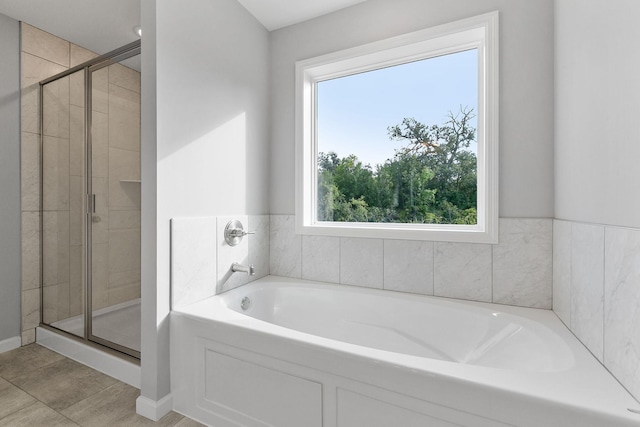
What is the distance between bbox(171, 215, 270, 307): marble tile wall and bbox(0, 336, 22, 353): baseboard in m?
1.68

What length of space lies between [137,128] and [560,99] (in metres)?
2.45

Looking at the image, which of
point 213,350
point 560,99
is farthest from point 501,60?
point 213,350

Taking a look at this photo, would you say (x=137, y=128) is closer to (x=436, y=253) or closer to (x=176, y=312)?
(x=176, y=312)

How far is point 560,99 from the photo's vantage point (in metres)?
1.54

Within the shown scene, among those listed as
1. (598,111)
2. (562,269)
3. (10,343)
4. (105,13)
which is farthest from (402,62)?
(10,343)

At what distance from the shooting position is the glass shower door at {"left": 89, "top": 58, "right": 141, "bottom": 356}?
2.04m

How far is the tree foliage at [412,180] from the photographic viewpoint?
6.49 ft

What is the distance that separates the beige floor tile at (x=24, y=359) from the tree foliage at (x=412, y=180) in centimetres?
214

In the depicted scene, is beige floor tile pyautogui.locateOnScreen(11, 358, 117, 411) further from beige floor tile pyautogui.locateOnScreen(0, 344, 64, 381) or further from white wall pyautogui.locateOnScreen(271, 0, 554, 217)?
white wall pyautogui.locateOnScreen(271, 0, 554, 217)

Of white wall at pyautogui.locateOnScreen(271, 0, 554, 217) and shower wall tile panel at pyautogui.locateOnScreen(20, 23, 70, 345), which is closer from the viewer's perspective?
white wall at pyautogui.locateOnScreen(271, 0, 554, 217)

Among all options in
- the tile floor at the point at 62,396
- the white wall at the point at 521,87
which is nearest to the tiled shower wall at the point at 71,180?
the tile floor at the point at 62,396

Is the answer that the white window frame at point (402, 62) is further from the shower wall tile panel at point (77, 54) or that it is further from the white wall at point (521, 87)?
the shower wall tile panel at point (77, 54)

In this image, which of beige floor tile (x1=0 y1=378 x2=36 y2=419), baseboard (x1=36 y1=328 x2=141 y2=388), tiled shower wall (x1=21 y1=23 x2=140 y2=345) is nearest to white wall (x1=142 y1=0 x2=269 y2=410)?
baseboard (x1=36 y1=328 x2=141 y2=388)

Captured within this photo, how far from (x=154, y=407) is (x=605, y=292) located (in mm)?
1993
